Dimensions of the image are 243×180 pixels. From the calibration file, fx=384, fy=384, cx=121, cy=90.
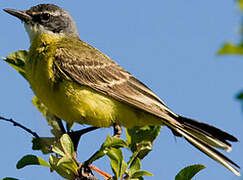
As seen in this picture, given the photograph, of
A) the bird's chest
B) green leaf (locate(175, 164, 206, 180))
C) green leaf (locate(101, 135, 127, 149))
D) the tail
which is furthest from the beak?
green leaf (locate(175, 164, 206, 180))

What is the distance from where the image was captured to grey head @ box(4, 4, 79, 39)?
22.2 ft

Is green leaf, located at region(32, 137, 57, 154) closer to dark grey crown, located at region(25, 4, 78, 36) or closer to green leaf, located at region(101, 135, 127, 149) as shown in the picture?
green leaf, located at region(101, 135, 127, 149)

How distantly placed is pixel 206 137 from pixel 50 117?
228 centimetres

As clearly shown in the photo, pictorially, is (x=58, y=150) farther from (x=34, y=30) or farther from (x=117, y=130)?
(x=34, y=30)

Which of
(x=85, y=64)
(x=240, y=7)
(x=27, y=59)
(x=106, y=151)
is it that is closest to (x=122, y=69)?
(x=85, y=64)

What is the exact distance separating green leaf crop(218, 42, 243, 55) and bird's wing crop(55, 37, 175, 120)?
4.16 meters

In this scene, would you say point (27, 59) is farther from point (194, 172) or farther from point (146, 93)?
point (194, 172)

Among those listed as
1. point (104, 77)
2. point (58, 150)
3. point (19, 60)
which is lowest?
point (58, 150)

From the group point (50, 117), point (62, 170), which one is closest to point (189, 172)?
point (62, 170)

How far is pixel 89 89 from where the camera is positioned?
6059mm

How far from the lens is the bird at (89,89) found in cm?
552

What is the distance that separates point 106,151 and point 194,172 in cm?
93

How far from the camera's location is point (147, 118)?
240 inches

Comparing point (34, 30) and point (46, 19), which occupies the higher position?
point (46, 19)
